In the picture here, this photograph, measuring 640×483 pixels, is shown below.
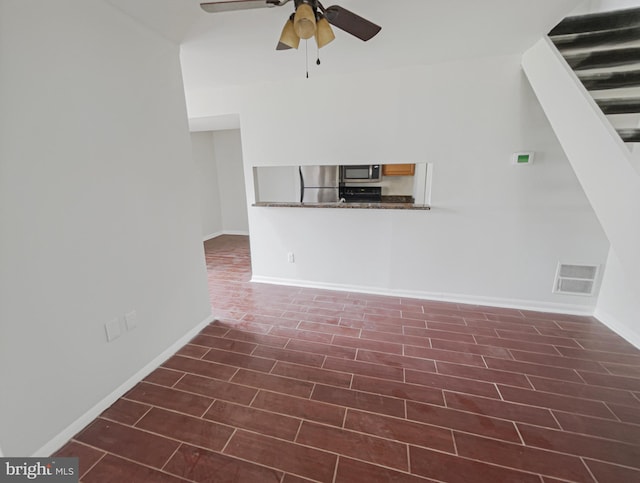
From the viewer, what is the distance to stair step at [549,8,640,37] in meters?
1.91

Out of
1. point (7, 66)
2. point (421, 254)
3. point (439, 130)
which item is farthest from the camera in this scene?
point (421, 254)

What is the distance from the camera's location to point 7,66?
3.84 ft

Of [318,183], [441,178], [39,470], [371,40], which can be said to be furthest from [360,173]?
[39,470]

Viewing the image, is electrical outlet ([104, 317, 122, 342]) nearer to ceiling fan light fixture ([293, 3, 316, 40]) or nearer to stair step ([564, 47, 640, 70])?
ceiling fan light fixture ([293, 3, 316, 40])

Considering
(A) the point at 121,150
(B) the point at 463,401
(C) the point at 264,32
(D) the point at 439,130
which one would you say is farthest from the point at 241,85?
(B) the point at 463,401

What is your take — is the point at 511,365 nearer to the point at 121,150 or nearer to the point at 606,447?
the point at 606,447

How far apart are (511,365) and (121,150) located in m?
3.03

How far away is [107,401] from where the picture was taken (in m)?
1.70

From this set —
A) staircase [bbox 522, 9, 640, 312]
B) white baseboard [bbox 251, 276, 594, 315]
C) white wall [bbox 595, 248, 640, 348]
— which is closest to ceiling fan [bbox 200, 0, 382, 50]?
staircase [bbox 522, 9, 640, 312]

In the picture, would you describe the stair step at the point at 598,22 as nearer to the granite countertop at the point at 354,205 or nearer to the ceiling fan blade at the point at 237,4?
the granite countertop at the point at 354,205

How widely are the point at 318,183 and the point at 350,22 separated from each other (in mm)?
2084

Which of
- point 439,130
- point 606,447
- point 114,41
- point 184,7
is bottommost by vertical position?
point 606,447

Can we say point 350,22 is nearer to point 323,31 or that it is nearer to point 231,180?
point 323,31

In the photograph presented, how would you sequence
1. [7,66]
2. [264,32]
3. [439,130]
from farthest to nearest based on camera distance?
[439,130], [264,32], [7,66]
